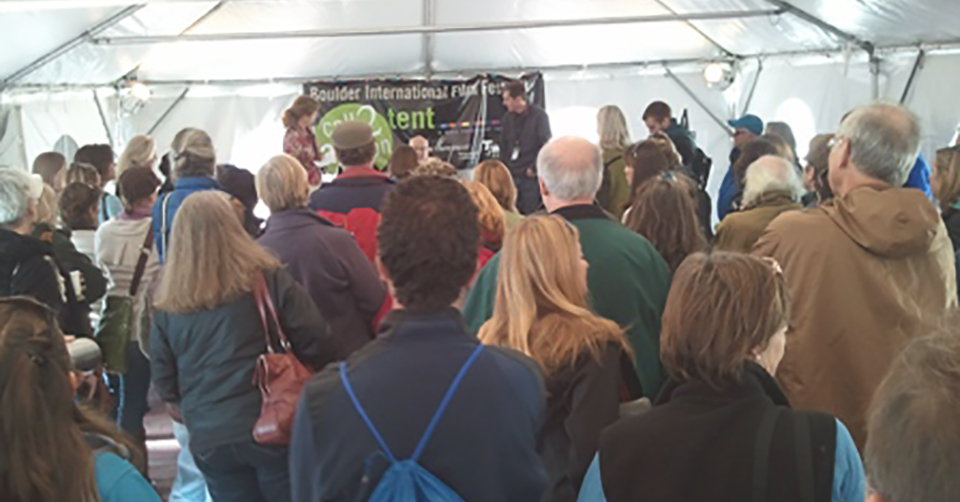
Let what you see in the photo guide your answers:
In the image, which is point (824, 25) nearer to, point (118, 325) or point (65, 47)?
point (118, 325)

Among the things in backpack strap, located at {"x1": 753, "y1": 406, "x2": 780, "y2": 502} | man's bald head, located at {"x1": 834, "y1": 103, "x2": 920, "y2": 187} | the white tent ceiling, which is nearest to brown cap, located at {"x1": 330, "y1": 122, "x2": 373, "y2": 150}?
man's bald head, located at {"x1": 834, "y1": 103, "x2": 920, "y2": 187}

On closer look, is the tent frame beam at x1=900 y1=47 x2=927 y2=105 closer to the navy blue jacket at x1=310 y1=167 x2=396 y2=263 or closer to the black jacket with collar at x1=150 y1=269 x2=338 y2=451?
the navy blue jacket at x1=310 y1=167 x2=396 y2=263

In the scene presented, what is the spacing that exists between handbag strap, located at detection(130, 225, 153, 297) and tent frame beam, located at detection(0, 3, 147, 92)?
168 inches

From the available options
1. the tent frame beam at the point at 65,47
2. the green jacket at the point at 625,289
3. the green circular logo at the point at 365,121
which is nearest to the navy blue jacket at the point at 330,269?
the green jacket at the point at 625,289

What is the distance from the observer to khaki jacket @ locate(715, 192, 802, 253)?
363 centimetres

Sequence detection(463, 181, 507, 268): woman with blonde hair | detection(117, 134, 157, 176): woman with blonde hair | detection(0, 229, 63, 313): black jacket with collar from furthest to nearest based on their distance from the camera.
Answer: detection(117, 134, 157, 176): woman with blonde hair → detection(463, 181, 507, 268): woman with blonde hair → detection(0, 229, 63, 313): black jacket with collar

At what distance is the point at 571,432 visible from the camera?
218cm

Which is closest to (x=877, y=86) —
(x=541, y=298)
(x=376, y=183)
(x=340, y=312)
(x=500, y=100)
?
(x=500, y=100)

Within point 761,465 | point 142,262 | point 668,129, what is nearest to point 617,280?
point 761,465

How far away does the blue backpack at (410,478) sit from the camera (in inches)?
60.3

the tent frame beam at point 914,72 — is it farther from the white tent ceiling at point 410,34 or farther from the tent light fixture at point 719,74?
the tent light fixture at point 719,74

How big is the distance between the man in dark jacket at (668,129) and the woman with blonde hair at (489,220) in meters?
2.98

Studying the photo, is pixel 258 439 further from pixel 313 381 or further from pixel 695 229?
pixel 695 229

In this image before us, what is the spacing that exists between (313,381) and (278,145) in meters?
9.57
